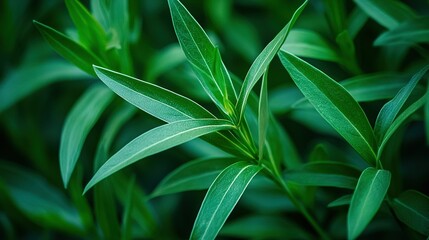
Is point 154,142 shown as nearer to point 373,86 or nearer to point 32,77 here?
point 373,86

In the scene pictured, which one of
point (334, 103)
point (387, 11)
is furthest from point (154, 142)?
point (387, 11)

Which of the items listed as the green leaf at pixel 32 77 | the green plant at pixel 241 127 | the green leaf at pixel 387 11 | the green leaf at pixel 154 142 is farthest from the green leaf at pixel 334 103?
the green leaf at pixel 32 77

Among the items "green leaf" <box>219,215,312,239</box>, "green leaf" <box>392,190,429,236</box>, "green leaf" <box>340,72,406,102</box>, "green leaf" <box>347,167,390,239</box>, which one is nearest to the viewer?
"green leaf" <box>347,167,390,239</box>

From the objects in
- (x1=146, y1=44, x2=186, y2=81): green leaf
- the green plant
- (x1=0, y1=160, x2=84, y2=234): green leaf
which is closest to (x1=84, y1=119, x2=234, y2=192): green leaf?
the green plant

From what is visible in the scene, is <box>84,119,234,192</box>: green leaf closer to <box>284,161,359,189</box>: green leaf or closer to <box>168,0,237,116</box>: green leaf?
<box>168,0,237,116</box>: green leaf

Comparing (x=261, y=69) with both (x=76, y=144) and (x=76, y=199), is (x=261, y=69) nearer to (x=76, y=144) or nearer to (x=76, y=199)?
(x=76, y=144)

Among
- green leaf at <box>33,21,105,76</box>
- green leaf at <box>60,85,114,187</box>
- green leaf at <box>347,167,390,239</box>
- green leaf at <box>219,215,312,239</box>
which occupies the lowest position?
green leaf at <box>219,215,312,239</box>

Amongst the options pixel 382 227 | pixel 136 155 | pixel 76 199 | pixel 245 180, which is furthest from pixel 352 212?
Answer: pixel 76 199

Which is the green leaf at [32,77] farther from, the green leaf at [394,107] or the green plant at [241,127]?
the green leaf at [394,107]
